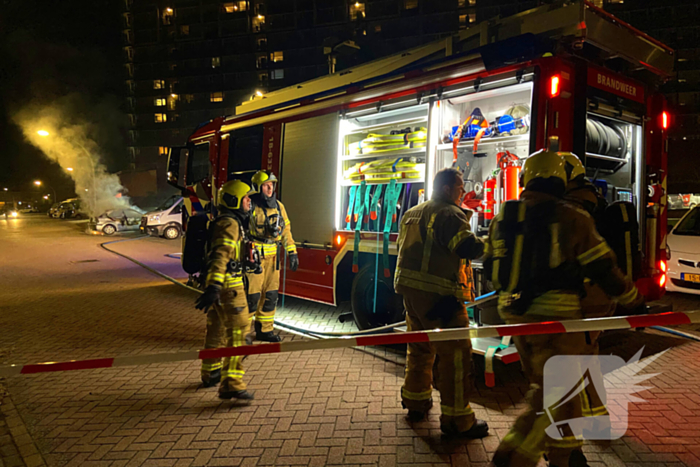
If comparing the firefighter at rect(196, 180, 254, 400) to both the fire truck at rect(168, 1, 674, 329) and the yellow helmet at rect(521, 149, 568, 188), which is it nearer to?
the fire truck at rect(168, 1, 674, 329)

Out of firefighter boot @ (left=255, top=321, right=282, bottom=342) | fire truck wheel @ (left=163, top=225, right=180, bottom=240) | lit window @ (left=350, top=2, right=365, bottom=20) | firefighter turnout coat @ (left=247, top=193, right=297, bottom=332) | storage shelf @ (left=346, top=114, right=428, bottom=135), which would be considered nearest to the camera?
storage shelf @ (left=346, top=114, right=428, bottom=135)

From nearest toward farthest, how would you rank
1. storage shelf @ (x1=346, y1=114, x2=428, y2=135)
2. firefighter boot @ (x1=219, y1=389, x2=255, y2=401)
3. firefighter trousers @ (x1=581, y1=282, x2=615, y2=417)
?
1. firefighter trousers @ (x1=581, y1=282, x2=615, y2=417)
2. firefighter boot @ (x1=219, y1=389, x2=255, y2=401)
3. storage shelf @ (x1=346, y1=114, x2=428, y2=135)

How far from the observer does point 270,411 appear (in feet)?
11.2

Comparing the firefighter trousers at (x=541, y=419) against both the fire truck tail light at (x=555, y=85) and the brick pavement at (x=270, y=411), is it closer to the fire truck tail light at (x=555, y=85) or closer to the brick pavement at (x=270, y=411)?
the brick pavement at (x=270, y=411)

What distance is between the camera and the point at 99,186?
3088 cm

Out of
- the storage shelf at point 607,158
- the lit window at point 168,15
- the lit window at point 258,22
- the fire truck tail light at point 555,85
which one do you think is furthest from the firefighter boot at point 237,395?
the lit window at point 168,15

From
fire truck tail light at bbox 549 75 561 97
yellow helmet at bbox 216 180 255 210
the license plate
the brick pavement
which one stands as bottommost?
the brick pavement

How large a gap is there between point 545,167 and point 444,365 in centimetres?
137

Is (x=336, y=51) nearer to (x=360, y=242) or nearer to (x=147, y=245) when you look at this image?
(x=360, y=242)

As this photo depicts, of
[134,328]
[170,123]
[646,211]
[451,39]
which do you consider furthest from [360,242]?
[170,123]

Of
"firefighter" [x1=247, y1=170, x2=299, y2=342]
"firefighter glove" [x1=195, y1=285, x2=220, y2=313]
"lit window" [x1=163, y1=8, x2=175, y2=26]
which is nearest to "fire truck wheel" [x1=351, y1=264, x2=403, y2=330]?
"firefighter" [x1=247, y1=170, x2=299, y2=342]

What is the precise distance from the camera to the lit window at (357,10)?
146ft

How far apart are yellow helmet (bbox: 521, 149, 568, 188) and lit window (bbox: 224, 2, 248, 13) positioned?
189ft

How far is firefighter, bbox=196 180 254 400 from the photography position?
140 inches
